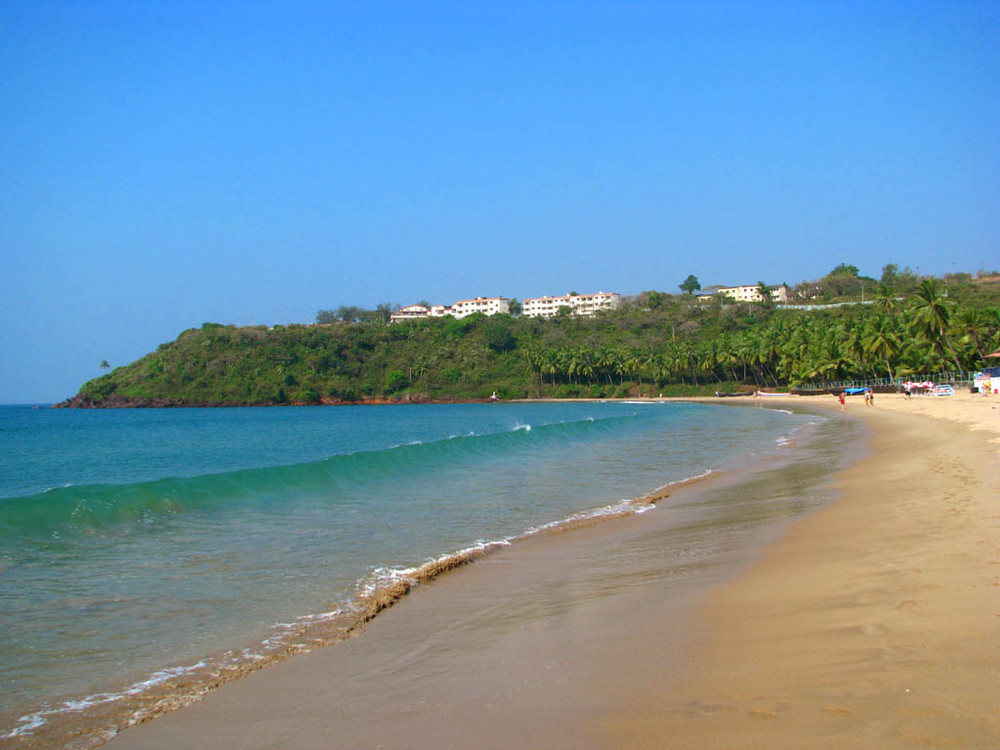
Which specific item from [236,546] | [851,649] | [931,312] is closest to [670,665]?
[851,649]

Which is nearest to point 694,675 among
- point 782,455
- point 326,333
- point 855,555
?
point 855,555

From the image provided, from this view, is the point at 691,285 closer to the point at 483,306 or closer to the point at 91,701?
the point at 483,306

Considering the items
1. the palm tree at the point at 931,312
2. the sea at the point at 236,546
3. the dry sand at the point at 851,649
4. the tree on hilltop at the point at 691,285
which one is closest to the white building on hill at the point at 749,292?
the tree on hilltop at the point at 691,285

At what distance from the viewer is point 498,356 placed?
431 feet

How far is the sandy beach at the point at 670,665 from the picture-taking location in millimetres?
4066

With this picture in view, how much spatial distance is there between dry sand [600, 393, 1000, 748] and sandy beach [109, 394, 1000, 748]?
0.02 metres

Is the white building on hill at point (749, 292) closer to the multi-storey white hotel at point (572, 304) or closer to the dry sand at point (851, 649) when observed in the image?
the multi-storey white hotel at point (572, 304)

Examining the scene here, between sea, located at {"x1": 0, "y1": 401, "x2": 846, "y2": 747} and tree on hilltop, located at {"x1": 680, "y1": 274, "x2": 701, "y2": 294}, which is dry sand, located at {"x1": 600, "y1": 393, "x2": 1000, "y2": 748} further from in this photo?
tree on hilltop, located at {"x1": 680, "y1": 274, "x2": 701, "y2": 294}

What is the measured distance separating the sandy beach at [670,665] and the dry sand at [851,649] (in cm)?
2

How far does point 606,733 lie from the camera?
4.14 meters

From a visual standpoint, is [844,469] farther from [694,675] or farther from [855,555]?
[694,675]

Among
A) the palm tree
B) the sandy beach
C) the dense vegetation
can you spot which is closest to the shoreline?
the sandy beach

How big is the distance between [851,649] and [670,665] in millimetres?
1239

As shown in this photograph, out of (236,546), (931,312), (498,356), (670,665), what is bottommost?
(236,546)
